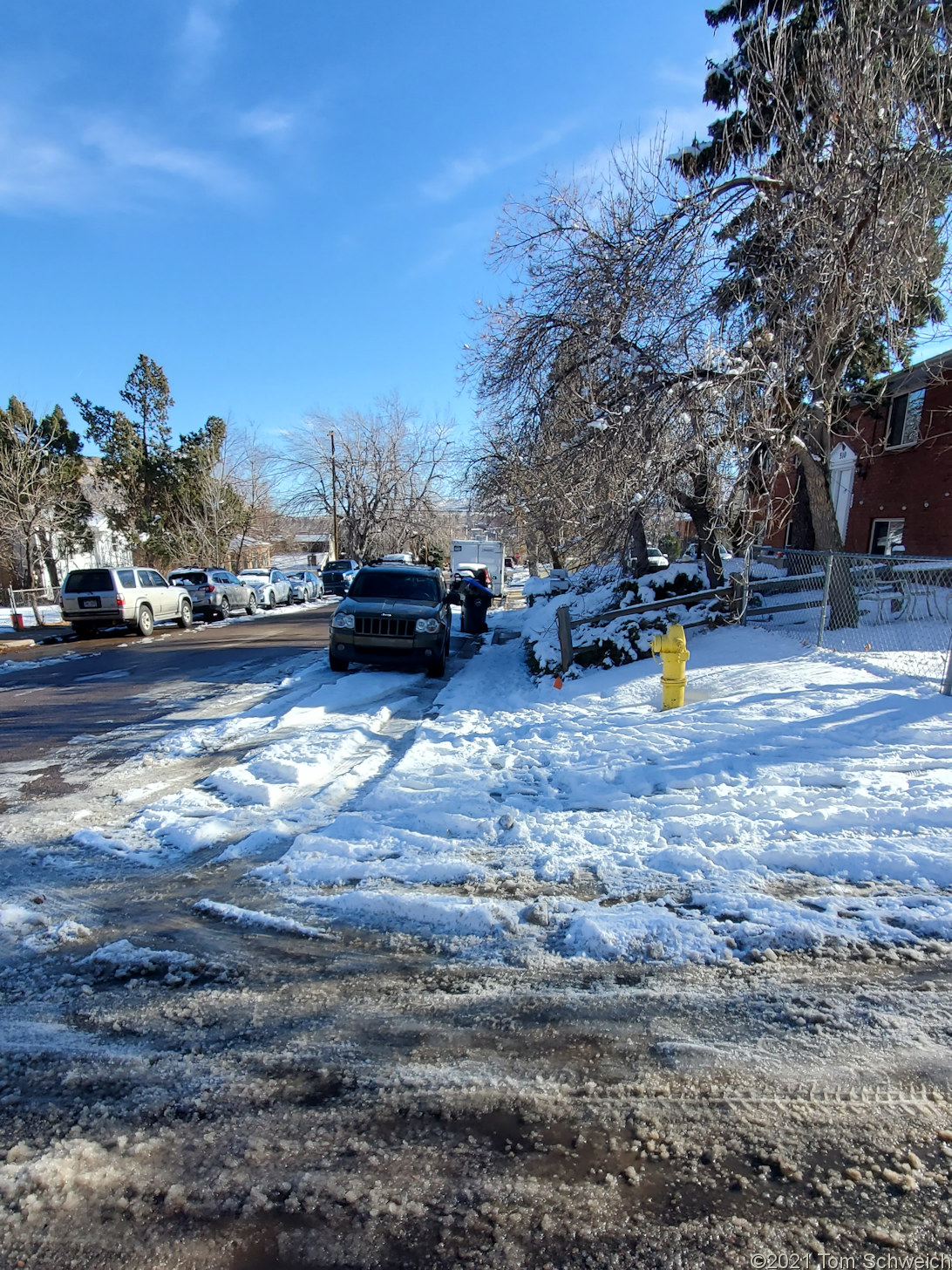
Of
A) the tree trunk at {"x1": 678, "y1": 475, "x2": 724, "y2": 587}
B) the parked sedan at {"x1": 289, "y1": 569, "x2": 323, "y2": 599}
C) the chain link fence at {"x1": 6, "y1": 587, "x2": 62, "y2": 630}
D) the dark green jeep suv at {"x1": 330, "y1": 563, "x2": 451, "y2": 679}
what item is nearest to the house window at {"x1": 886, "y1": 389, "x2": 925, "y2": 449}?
the tree trunk at {"x1": 678, "y1": 475, "x2": 724, "y2": 587}

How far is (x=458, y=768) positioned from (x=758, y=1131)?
3978mm

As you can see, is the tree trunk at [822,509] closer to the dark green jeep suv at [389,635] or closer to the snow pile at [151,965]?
the dark green jeep suv at [389,635]

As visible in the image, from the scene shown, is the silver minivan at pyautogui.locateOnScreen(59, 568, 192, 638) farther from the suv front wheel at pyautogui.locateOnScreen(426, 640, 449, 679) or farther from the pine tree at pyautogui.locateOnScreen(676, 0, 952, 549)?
the pine tree at pyautogui.locateOnScreen(676, 0, 952, 549)

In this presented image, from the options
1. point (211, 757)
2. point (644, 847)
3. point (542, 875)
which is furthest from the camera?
point (211, 757)

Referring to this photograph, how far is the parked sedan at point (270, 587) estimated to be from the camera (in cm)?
2909

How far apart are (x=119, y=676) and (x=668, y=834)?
33.6 feet

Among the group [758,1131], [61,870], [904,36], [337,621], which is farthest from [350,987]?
[904,36]

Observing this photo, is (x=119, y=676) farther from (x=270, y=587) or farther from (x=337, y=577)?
(x=337, y=577)

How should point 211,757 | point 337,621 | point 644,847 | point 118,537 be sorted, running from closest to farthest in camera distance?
point 644,847 → point 211,757 → point 337,621 → point 118,537

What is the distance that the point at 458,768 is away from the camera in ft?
19.5

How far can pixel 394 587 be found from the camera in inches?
456

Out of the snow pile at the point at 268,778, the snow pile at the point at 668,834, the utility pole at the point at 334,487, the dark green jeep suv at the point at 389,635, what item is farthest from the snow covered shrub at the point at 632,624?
the utility pole at the point at 334,487

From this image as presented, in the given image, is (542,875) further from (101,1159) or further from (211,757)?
(211,757)

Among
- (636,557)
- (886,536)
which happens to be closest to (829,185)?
(636,557)
